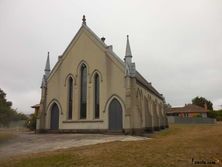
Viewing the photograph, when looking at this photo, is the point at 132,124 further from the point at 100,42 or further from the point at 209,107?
the point at 209,107

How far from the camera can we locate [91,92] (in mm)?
30109

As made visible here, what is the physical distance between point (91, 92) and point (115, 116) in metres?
4.22

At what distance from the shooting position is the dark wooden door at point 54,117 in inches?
1281

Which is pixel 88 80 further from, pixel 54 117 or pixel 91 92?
pixel 54 117

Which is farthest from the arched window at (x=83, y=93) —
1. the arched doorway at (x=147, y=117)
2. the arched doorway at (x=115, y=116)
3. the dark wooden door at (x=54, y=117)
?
the arched doorway at (x=147, y=117)

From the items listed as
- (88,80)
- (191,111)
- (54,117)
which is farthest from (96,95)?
(191,111)

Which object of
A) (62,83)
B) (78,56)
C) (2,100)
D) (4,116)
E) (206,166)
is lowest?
(206,166)

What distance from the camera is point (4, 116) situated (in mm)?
25891

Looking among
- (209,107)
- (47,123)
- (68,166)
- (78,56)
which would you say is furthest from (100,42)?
(209,107)

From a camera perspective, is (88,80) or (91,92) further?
(88,80)

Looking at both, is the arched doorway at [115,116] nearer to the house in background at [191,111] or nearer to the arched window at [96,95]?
the arched window at [96,95]

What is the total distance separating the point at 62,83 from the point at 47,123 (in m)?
5.61

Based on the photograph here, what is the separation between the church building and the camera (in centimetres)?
2806

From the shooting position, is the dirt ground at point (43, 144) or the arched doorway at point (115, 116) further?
the arched doorway at point (115, 116)
